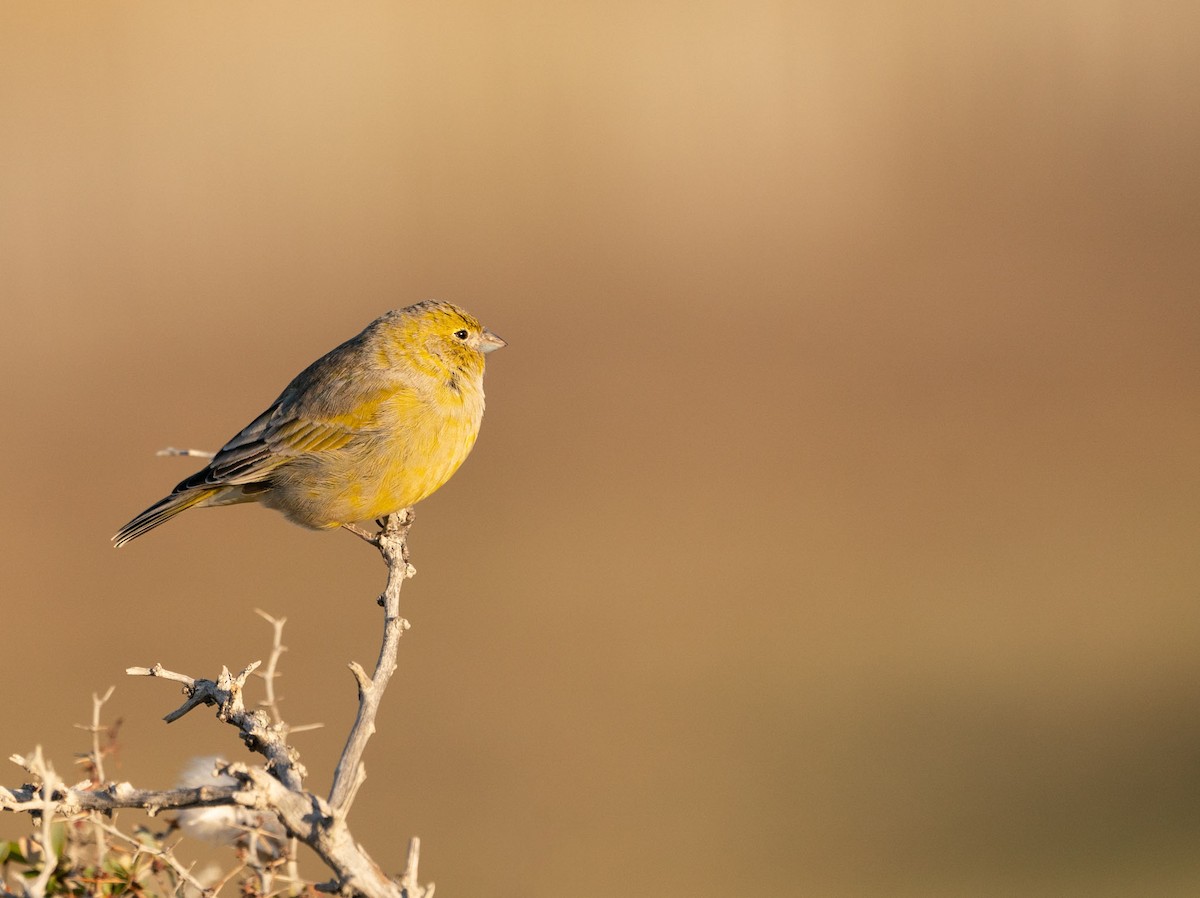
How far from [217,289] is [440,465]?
2148 cm

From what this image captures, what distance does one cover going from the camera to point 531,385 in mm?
26266

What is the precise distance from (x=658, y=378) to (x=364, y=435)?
65.7 ft

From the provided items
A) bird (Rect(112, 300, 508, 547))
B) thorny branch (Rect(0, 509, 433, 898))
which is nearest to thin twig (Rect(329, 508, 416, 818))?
thorny branch (Rect(0, 509, 433, 898))

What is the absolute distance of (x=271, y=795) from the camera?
10.6 feet

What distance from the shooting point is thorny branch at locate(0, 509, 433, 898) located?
3.15 meters

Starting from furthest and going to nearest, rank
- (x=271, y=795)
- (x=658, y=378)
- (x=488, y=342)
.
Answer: (x=658, y=378), (x=488, y=342), (x=271, y=795)

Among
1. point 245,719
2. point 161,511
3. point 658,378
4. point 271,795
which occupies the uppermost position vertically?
point 658,378

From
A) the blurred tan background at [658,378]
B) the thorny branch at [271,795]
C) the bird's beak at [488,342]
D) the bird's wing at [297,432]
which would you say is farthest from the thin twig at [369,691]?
the blurred tan background at [658,378]

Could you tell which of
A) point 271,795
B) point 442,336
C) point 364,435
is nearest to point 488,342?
point 442,336

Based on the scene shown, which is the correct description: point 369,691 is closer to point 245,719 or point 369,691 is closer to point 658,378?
point 245,719

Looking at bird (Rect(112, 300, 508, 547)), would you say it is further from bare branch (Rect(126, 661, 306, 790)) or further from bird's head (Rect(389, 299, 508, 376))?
bare branch (Rect(126, 661, 306, 790))

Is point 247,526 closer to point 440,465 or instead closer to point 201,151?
point 201,151

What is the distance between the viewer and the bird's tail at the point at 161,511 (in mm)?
6891

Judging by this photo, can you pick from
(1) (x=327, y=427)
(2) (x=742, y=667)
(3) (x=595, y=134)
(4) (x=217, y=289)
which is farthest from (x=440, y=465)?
(3) (x=595, y=134)
